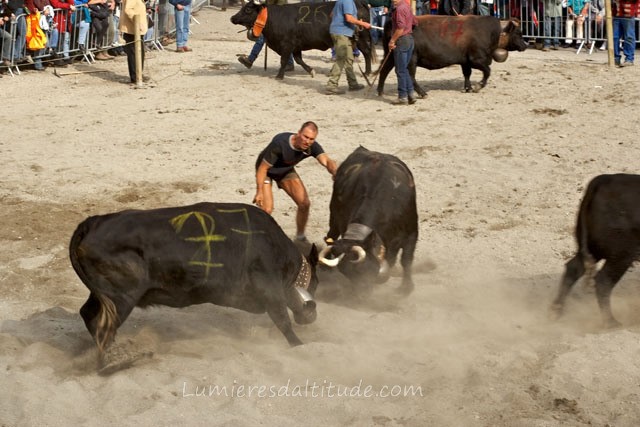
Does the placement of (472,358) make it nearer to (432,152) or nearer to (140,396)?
(140,396)

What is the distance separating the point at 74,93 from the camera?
18250mm

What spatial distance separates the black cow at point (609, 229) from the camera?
875cm

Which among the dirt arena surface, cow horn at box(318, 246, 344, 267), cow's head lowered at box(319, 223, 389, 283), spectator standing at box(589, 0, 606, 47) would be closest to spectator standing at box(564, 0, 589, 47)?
spectator standing at box(589, 0, 606, 47)

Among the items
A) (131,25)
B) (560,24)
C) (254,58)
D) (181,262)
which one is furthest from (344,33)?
(181,262)

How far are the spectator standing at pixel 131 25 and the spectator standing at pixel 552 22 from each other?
8.19m

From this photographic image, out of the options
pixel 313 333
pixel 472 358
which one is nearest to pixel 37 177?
pixel 313 333

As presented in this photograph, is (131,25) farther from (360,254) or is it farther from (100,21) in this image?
(360,254)

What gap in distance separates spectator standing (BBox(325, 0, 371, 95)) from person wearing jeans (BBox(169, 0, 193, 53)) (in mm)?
5217

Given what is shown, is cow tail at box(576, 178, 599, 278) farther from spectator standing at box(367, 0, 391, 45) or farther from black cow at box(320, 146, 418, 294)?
spectator standing at box(367, 0, 391, 45)

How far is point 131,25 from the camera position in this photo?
18922mm

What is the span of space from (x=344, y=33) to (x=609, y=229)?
977 cm

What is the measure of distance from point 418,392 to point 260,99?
10.4 metres

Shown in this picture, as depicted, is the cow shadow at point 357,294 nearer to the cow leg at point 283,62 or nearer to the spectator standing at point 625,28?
the cow leg at point 283,62

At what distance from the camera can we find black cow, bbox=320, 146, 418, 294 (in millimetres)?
9438
